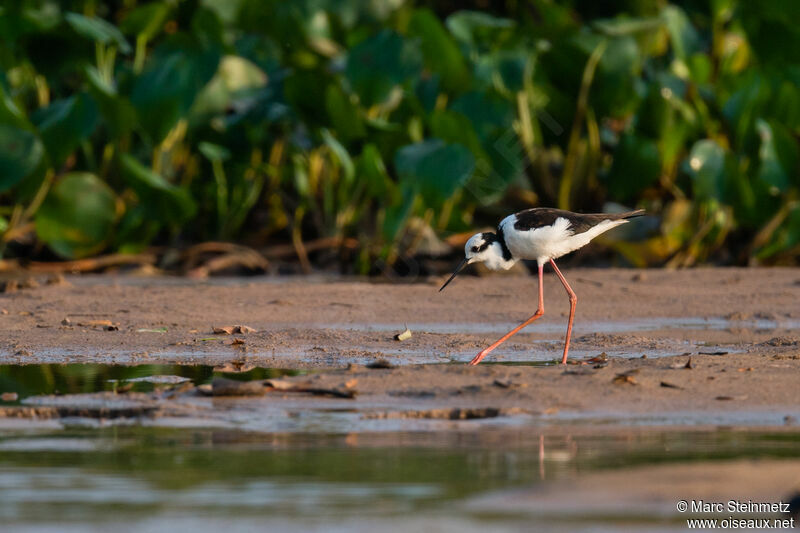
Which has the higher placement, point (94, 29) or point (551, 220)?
point (94, 29)

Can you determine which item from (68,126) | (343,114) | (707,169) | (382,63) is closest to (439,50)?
(382,63)

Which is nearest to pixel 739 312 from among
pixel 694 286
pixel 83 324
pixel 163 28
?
pixel 694 286

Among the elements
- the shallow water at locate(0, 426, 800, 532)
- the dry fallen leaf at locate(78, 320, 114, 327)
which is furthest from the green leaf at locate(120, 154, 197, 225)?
the shallow water at locate(0, 426, 800, 532)

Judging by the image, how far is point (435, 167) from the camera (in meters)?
9.91

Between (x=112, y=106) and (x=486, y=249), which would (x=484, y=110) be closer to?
(x=112, y=106)

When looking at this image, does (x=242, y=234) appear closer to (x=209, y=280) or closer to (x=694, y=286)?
(x=209, y=280)

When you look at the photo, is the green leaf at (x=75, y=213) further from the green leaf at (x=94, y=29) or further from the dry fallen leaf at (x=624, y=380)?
the dry fallen leaf at (x=624, y=380)

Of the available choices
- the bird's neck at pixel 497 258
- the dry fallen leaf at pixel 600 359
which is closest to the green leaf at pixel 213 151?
the bird's neck at pixel 497 258

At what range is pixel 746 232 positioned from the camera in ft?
40.4

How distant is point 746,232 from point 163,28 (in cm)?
622

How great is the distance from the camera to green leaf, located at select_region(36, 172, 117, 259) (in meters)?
10.8

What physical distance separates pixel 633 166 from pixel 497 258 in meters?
4.67

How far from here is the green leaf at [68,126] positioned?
33.7 ft

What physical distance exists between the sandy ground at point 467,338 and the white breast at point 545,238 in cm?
54
